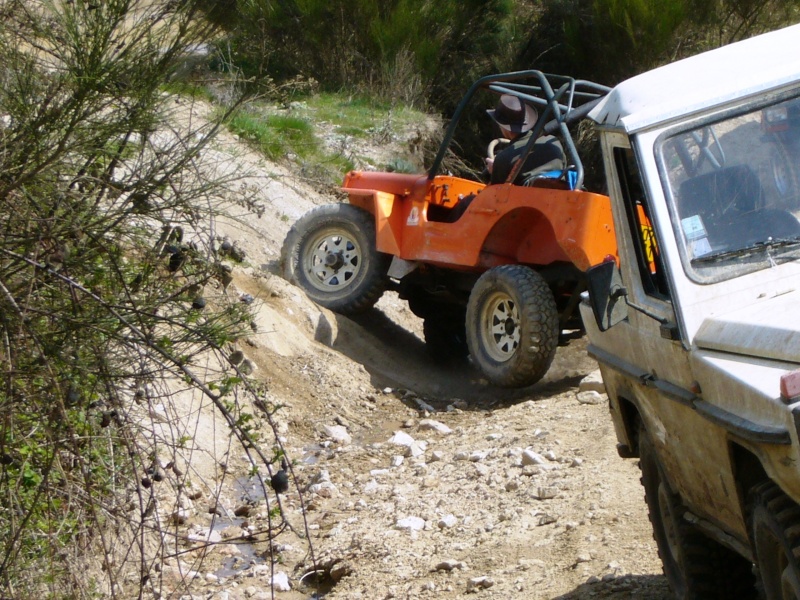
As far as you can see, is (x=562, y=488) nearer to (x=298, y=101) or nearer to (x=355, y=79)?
(x=298, y=101)

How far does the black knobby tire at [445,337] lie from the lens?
10961mm

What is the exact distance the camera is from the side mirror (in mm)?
3828

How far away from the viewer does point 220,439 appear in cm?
794

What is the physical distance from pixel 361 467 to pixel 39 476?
135 inches

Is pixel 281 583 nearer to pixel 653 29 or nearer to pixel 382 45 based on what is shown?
pixel 653 29

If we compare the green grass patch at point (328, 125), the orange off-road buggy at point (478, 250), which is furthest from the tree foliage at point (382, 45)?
the orange off-road buggy at point (478, 250)

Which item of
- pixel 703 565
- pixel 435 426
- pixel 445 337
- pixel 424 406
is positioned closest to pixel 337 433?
pixel 435 426

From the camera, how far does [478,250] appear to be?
936cm

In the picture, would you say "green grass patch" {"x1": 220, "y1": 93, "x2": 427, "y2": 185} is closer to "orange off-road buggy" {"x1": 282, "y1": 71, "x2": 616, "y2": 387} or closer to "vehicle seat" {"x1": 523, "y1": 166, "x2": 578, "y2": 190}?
"orange off-road buggy" {"x1": 282, "y1": 71, "x2": 616, "y2": 387}

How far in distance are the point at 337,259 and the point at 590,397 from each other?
315 cm

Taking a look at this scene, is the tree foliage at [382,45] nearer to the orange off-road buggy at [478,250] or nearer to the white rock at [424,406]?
the orange off-road buggy at [478,250]

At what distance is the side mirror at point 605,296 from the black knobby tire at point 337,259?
6552mm

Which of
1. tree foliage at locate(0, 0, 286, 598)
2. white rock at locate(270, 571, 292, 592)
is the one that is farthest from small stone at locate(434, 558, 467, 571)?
tree foliage at locate(0, 0, 286, 598)

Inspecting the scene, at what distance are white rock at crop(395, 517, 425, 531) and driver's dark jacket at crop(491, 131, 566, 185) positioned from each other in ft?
11.7
